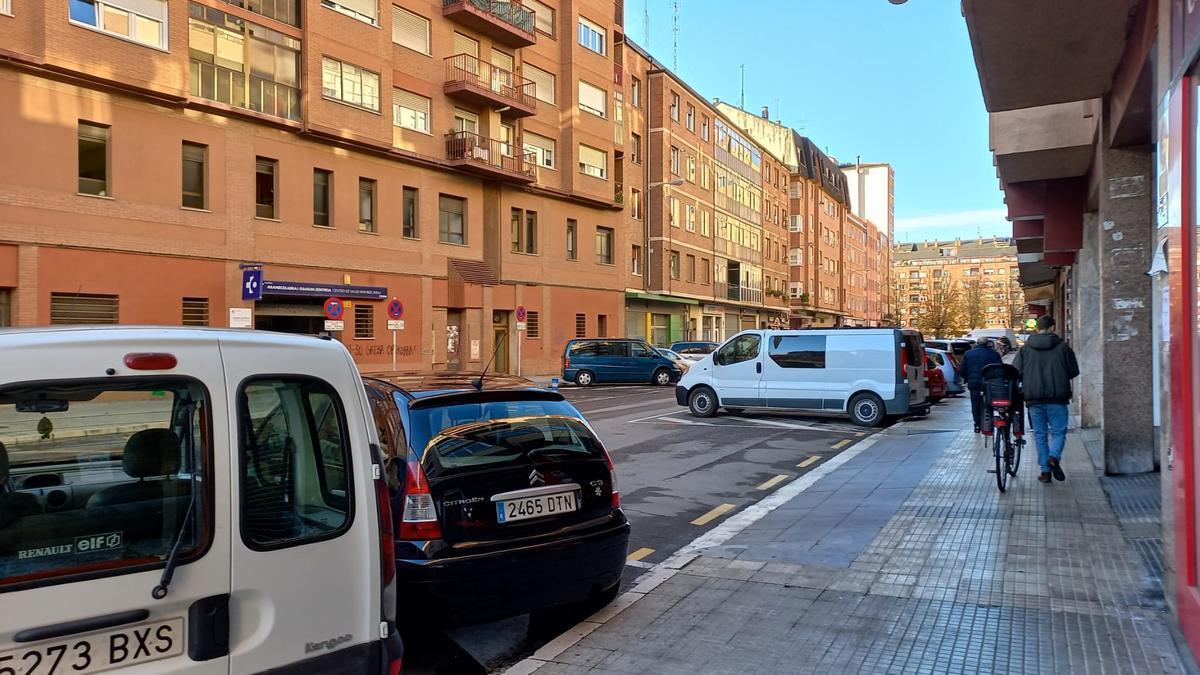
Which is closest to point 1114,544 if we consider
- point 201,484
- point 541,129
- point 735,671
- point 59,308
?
point 735,671

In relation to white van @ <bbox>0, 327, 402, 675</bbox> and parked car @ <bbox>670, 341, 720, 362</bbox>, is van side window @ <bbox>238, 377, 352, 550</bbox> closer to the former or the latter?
white van @ <bbox>0, 327, 402, 675</bbox>

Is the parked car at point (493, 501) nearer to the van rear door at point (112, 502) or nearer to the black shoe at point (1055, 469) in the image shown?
the van rear door at point (112, 502)

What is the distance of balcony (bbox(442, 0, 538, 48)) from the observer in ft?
103

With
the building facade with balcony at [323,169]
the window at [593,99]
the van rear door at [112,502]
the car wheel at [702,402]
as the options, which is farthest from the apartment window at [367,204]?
the van rear door at [112,502]

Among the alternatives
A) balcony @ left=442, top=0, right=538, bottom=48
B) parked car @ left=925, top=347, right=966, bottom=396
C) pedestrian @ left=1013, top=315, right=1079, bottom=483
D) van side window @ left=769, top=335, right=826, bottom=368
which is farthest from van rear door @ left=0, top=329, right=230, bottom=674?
balcony @ left=442, top=0, right=538, bottom=48

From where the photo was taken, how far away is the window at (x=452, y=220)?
1257 inches

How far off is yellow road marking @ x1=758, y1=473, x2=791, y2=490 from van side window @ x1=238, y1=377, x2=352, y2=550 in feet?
23.9

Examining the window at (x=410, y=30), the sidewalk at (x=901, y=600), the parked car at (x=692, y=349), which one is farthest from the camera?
the parked car at (x=692, y=349)

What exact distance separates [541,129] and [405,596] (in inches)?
1347

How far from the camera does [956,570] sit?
5.64 meters

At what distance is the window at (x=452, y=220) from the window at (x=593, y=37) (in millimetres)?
11689

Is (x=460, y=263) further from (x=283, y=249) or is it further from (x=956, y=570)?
(x=956, y=570)

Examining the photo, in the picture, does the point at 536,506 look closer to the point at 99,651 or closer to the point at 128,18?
the point at 99,651

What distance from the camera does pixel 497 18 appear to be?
107 feet
